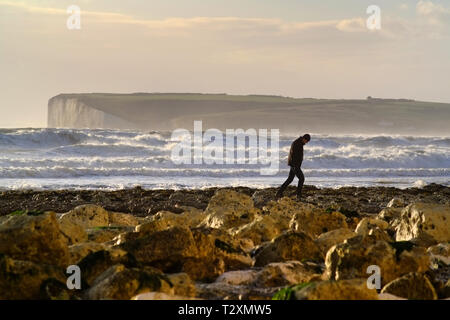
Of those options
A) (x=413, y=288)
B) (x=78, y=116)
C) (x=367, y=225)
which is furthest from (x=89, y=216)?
(x=78, y=116)

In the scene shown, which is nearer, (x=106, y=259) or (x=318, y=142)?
(x=106, y=259)

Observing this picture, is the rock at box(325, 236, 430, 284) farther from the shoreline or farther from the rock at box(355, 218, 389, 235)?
the shoreline

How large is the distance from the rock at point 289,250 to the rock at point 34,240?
160 centimetres

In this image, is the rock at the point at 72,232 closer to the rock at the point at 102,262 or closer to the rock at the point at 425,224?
the rock at the point at 102,262

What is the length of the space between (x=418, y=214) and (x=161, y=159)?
23.8m

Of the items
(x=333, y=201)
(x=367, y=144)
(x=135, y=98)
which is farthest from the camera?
(x=135, y=98)

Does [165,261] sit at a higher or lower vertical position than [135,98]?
lower

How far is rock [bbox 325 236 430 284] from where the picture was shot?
552cm

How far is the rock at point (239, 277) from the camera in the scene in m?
5.57

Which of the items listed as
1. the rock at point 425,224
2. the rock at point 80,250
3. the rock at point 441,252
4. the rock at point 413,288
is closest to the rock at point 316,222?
the rock at point 425,224

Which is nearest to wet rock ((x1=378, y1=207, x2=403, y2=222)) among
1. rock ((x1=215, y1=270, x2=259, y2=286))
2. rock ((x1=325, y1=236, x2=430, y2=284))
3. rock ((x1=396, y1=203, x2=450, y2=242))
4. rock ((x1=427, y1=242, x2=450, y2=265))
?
rock ((x1=396, y1=203, x2=450, y2=242))

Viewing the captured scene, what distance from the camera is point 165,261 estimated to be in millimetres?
5750
